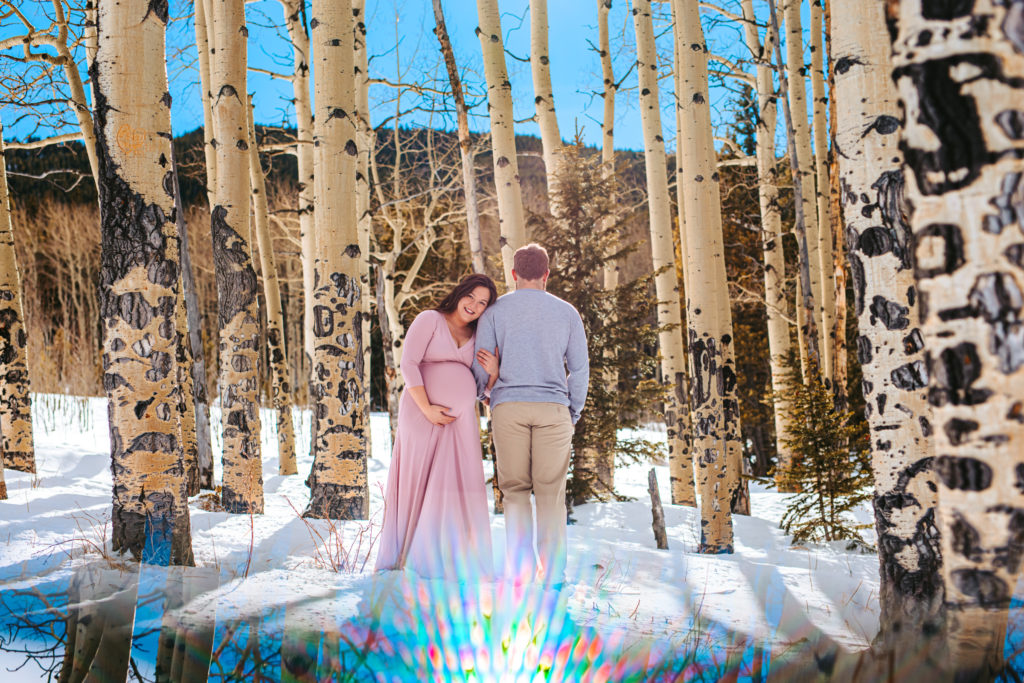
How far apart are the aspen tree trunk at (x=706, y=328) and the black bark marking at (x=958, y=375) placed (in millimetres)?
3988

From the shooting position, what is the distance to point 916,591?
2.44 meters

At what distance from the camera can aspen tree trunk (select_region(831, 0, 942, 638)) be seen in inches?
96.0

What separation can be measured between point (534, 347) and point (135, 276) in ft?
7.06

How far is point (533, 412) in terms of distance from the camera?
11.2 feet

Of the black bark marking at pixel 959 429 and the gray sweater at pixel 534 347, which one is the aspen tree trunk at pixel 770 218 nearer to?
the gray sweater at pixel 534 347

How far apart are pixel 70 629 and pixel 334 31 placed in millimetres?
4482

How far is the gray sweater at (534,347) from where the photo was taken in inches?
135

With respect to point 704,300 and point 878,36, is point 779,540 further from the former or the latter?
point 878,36

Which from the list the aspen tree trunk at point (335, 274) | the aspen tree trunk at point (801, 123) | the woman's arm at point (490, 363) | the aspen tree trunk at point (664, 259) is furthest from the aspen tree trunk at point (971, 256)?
the aspen tree trunk at point (801, 123)

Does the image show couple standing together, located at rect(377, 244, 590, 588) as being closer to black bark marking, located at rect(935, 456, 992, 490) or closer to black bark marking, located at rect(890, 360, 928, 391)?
black bark marking, located at rect(890, 360, 928, 391)

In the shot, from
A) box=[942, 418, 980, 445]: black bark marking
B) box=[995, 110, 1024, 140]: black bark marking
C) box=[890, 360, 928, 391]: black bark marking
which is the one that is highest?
box=[995, 110, 1024, 140]: black bark marking

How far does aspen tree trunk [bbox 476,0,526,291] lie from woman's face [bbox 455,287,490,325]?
207 centimetres

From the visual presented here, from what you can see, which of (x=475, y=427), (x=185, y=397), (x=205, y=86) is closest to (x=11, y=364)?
(x=185, y=397)

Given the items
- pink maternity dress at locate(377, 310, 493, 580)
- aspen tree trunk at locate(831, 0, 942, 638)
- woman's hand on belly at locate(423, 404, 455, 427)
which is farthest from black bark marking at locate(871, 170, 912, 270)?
woman's hand on belly at locate(423, 404, 455, 427)
